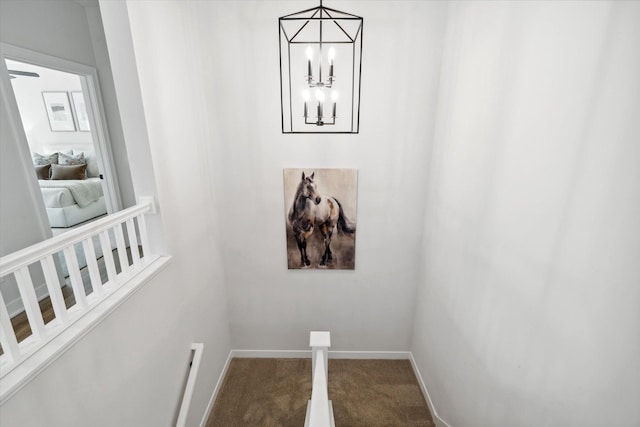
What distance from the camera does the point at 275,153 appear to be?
94.0 inches

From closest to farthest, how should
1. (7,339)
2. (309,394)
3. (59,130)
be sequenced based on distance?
(7,339)
(309,394)
(59,130)

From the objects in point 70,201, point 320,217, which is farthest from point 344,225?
point 70,201

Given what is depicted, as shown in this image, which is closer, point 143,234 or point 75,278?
point 75,278

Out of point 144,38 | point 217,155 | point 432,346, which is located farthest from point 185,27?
point 432,346

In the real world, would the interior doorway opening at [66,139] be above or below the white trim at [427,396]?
above

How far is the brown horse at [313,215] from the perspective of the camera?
8.11ft

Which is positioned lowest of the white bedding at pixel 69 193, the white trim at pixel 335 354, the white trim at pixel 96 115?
the white trim at pixel 335 354

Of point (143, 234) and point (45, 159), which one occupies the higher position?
point (45, 159)

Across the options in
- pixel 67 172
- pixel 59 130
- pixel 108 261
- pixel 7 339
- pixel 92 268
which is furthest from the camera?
pixel 59 130

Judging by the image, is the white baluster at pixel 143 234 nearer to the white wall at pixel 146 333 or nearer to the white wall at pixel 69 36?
the white wall at pixel 146 333

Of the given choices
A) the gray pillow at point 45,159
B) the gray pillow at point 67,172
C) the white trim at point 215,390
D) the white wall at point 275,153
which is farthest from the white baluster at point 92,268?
the gray pillow at point 45,159

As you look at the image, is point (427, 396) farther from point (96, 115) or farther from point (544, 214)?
point (96, 115)

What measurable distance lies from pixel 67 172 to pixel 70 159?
74cm

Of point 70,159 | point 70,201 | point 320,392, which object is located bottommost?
point 320,392
